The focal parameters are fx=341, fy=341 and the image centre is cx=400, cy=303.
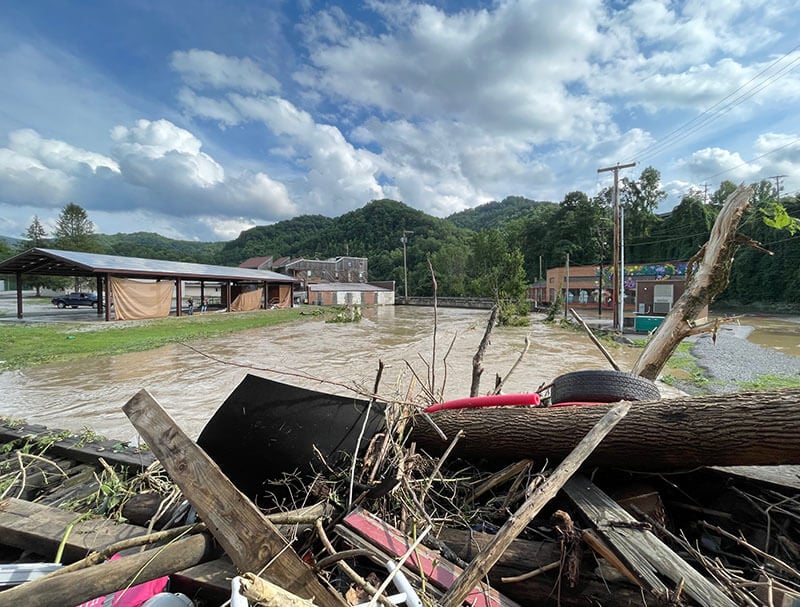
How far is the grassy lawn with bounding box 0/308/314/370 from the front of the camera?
988 cm

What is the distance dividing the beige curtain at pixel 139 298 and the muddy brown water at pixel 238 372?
8.11 m

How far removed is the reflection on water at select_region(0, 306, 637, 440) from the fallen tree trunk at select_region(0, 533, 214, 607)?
126cm

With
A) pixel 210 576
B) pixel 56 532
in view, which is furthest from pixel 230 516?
pixel 56 532

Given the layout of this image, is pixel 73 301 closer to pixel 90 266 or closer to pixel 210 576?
pixel 90 266

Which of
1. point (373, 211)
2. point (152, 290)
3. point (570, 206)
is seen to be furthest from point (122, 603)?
point (373, 211)

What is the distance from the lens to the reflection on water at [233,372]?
5.77 meters

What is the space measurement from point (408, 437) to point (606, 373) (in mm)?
1631

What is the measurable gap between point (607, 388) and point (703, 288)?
318 centimetres

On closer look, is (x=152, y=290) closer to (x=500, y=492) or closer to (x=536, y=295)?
(x=500, y=492)

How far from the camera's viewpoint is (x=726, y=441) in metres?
1.75

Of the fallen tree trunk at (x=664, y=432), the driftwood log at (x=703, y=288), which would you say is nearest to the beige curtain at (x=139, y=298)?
the fallen tree trunk at (x=664, y=432)

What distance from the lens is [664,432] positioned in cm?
185

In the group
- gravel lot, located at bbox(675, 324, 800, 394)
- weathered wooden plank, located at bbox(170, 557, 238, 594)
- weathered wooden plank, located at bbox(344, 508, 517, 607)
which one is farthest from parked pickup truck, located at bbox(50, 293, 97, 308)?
gravel lot, located at bbox(675, 324, 800, 394)

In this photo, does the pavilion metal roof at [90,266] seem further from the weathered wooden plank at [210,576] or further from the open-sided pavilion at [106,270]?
the weathered wooden plank at [210,576]
